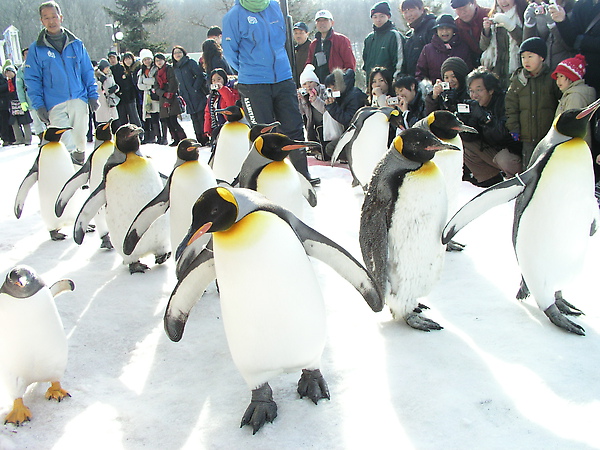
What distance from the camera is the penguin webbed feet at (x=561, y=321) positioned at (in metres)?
2.05

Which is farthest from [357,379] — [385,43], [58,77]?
[385,43]

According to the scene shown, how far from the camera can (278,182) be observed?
8.27ft

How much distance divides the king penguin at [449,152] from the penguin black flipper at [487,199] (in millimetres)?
593

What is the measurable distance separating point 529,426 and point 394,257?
0.82m

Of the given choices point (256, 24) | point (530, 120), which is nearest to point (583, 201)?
point (530, 120)

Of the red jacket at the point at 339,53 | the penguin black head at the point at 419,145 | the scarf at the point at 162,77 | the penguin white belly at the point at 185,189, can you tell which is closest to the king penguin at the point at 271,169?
the penguin white belly at the point at 185,189

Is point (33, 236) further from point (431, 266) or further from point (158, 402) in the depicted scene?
point (431, 266)

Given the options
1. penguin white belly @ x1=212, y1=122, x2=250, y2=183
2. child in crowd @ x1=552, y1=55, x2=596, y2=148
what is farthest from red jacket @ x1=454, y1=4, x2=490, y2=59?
penguin white belly @ x1=212, y1=122, x2=250, y2=183

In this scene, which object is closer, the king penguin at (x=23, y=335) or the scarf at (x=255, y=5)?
the king penguin at (x=23, y=335)

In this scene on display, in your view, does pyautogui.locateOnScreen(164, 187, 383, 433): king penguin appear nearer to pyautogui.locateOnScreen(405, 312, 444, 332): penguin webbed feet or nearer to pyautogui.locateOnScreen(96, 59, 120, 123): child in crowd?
pyautogui.locateOnScreen(405, 312, 444, 332): penguin webbed feet

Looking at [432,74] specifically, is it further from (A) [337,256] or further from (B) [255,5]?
(A) [337,256]

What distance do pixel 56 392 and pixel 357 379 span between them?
1.03 meters

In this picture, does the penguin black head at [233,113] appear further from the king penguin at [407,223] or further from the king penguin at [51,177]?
the king penguin at [407,223]

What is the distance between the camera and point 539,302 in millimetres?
2162
